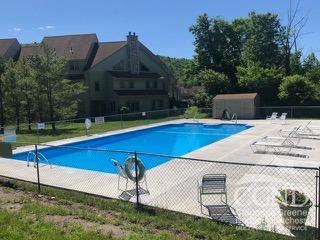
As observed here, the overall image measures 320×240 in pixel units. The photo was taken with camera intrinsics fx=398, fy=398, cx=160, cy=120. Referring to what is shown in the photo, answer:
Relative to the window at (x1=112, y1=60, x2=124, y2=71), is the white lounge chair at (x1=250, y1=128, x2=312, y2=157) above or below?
below

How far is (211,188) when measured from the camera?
9.21 metres

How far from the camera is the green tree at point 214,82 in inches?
1651

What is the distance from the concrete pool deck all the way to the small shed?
59.7ft

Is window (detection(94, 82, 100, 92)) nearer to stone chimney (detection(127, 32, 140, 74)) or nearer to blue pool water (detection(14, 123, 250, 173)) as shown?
stone chimney (detection(127, 32, 140, 74))

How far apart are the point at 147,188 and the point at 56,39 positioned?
4191 centimetres

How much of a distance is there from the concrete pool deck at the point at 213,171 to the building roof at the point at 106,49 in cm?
3062

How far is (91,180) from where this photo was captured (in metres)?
12.3

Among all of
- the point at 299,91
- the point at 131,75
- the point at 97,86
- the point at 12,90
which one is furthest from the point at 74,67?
the point at 299,91

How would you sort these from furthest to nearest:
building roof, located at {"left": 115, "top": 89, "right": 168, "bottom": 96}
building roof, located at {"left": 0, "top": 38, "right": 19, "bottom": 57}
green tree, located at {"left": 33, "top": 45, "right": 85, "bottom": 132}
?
building roof, located at {"left": 0, "top": 38, "right": 19, "bottom": 57} < building roof, located at {"left": 115, "top": 89, "right": 168, "bottom": 96} < green tree, located at {"left": 33, "top": 45, "right": 85, "bottom": 132}

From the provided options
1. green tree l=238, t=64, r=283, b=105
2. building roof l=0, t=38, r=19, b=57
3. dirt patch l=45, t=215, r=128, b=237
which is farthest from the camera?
building roof l=0, t=38, r=19, b=57

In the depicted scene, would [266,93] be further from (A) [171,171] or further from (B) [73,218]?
(B) [73,218]

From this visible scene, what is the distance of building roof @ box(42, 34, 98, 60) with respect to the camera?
46062 mm

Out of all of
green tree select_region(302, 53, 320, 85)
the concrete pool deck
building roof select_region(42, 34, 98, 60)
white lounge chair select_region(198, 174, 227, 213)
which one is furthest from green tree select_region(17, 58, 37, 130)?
green tree select_region(302, 53, 320, 85)

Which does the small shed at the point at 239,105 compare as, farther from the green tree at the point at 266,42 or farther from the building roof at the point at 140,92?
the building roof at the point at 140,92
